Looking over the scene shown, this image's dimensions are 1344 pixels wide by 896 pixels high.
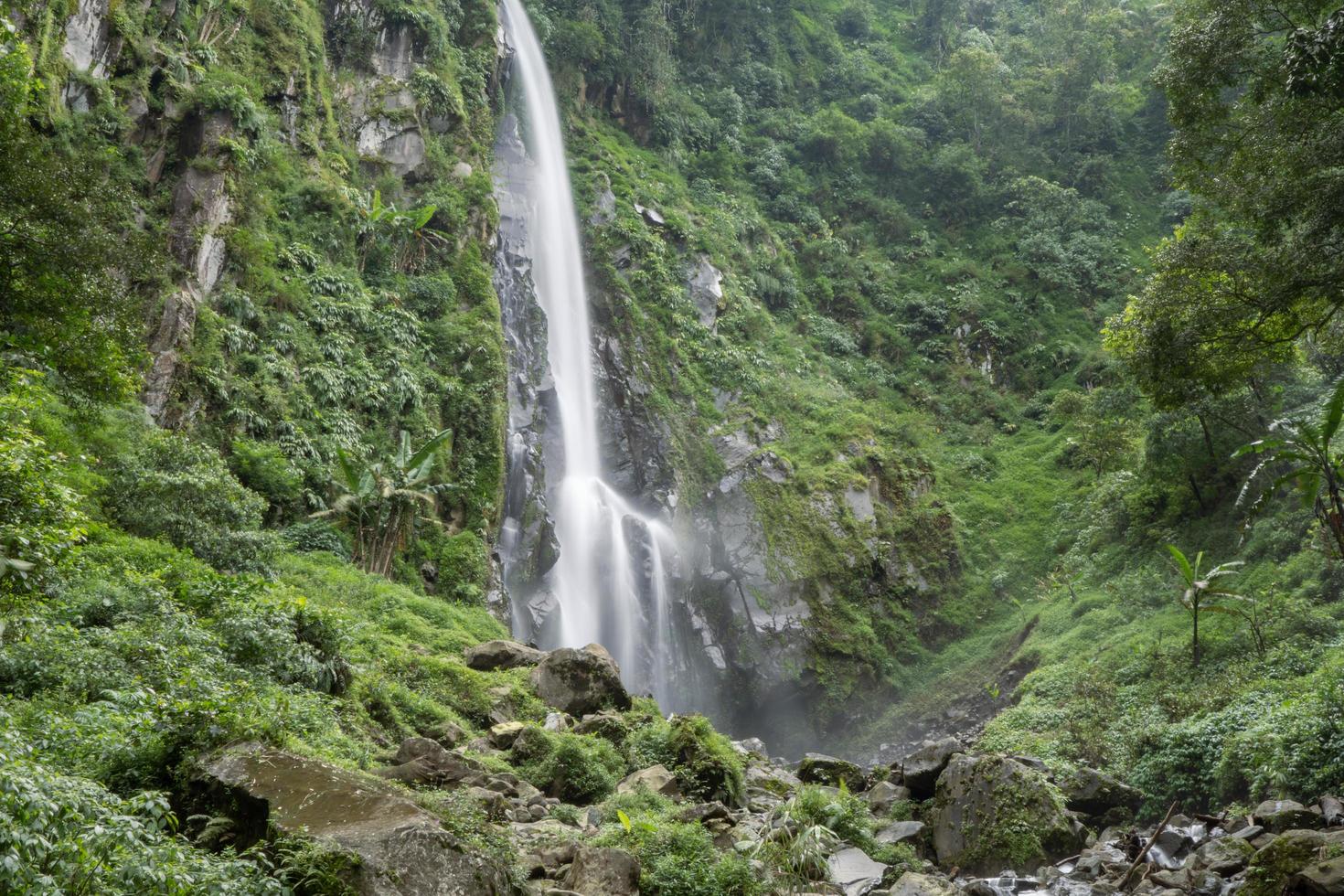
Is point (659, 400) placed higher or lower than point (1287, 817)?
lower

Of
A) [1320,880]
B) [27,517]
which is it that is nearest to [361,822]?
[27,517]

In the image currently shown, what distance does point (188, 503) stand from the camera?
13734 mm

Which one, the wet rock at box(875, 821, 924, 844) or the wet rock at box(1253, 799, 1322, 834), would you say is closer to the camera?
the wet rock at box(1253, 799, 1322, 834)

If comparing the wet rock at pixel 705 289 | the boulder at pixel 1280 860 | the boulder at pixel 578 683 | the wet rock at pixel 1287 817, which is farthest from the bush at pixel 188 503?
the wet rock at pixel 705 289

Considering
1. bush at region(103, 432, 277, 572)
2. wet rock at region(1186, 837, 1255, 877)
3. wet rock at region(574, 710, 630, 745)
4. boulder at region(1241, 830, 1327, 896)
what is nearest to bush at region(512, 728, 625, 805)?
wet rock at region(574, 710, 630, 745)

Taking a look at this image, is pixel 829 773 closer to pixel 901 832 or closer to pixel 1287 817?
pixel 901 832

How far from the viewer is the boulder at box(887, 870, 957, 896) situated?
9781 millimetres

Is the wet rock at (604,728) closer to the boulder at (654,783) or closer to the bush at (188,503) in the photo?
the boulder at (654,783)

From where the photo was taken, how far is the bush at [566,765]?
11.8 meters

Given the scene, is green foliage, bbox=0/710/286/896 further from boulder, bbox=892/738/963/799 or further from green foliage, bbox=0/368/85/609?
boulder, bbox=892/738/963/799

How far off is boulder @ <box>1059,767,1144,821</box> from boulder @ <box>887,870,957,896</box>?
14.0ft

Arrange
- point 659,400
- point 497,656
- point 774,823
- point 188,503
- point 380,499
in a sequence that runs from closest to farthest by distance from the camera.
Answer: point 774,823
point 188,503
point 497,656
point 380,499
point 659,400

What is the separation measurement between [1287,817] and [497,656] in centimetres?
1156

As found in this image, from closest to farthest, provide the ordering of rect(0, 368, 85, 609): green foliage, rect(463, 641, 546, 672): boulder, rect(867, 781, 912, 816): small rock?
rect(0, 368, 85, 609): green foliage < rect(867, 781, 912, 816): small rock < rect(463, 641, 546, 672): boulder
